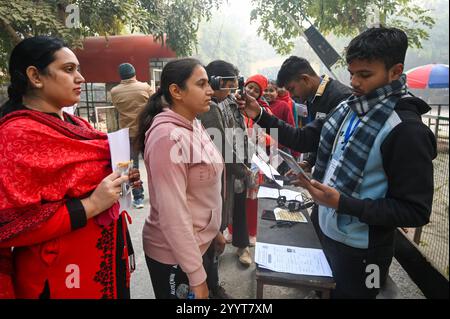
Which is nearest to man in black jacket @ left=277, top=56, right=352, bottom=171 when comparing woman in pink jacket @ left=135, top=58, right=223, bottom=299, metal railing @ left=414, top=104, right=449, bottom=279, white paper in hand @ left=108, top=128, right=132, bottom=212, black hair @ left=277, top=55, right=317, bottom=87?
black hair @ left=277, top=55, right=317, bottom=87

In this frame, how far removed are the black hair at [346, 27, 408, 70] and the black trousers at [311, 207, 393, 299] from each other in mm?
833

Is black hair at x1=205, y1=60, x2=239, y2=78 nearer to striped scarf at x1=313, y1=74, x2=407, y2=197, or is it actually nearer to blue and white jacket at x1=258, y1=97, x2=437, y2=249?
striped scarf at x1=313, y1=74, x2=407, y2=197

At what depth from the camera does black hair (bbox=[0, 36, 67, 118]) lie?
111 cm

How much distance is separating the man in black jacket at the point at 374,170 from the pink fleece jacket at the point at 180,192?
47cm

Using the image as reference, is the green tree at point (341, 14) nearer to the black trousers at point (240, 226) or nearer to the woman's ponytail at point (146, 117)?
the black trousers at point (240, 226)

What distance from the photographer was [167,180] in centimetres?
120

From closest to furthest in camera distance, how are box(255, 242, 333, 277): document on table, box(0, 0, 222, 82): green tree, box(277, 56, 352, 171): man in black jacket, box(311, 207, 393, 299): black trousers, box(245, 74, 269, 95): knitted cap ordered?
1. box(311, 207, 393, 299): black trousers
2. box(255, 242, 333, 277): document on table
3. box(277, 56, 352, 171): man in black jacket
4. box(245, 74, 269, 95): knitted cap
5. box(0, 0, 222, 82): green tree

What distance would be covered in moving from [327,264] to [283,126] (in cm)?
91

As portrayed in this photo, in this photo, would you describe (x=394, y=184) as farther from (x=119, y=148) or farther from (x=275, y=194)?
(x=275, y=194)

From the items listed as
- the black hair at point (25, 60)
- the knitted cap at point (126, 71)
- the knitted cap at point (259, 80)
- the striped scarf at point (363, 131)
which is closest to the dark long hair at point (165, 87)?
the black hair at point (25, 60)

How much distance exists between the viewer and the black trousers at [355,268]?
135 centimetres

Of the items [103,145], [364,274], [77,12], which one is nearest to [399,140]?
[364,274]

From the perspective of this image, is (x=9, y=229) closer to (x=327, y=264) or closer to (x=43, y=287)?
(x=43, y=287)
